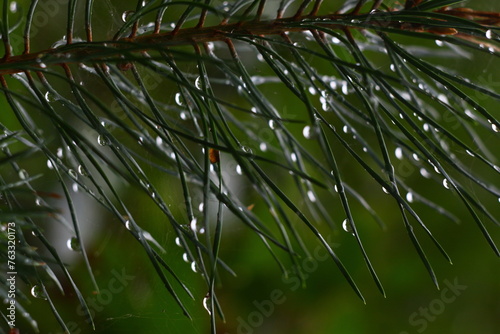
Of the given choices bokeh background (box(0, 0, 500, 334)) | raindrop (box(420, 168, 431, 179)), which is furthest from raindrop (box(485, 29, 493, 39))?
bokeh background (box(0, 0, 500, 334))

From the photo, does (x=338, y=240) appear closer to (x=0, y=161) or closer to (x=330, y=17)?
(x=330, y=17)

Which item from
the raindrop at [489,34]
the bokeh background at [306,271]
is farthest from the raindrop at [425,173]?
the bokeh background at [306,271]

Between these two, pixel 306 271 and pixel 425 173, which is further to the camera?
pixel 306 271

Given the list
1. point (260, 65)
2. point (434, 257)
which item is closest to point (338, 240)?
point (434, 257)

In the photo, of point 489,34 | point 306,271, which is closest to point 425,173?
point 489,34

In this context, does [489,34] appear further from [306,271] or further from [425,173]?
[306,271]

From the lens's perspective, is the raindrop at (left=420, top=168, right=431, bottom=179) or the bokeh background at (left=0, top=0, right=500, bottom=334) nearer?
the raindrop at (left=420, top=168, right=431, bottom=179)

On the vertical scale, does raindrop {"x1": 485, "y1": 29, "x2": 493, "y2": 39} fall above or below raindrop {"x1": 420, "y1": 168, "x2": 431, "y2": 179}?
above

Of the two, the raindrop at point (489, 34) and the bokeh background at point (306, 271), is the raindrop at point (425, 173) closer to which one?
the raindrop at point (489, 34)

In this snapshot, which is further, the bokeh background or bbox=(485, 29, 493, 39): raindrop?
the bokeh background

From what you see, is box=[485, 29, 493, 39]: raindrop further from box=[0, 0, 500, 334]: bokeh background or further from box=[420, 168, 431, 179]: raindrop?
box=[0, 0, 500, 334]: bokeh background
